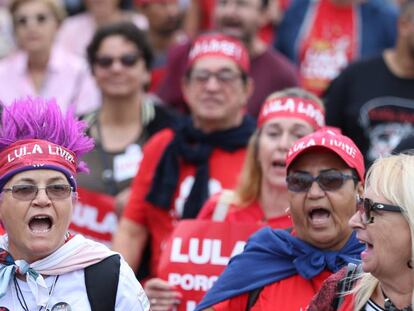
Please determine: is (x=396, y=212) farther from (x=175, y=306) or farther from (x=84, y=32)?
(x=84, y=32)

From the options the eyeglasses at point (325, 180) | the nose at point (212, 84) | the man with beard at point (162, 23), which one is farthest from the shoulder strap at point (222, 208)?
the man with beard at point (162, 23)

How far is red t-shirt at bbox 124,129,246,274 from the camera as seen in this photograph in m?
7.32

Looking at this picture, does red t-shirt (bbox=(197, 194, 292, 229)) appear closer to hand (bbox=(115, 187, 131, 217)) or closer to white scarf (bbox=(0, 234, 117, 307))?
hand (bbox=(115, 187, 131, 217))

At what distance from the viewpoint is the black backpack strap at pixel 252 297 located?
17.8ft

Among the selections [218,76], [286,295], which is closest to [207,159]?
[218,76]

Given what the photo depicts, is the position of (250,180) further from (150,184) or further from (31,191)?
(31,191)

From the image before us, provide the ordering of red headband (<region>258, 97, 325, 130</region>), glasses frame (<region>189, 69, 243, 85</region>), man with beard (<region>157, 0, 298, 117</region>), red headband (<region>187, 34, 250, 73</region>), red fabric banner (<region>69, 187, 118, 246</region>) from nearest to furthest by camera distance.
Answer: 1. red headband (<region>258, 97, 325, 130</region>)
2. glasses frame (<region>189, 69, 243, 85</region>)
3. red headband (<region>187, 34, 250, 73</region>)
4. red fabric banner (<region>69, 187, 118, 246</region>)
5. man with beard (<region>157, 0, 298, 117</region>)

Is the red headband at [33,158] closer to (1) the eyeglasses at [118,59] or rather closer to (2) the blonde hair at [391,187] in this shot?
(2) the blonde hair at [391,187]

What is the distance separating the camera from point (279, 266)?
548cm

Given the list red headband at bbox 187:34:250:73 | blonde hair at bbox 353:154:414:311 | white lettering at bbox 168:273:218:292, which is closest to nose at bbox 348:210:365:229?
blonde hair at bbox 353:154:414:311

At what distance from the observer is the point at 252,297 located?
5.45 metres

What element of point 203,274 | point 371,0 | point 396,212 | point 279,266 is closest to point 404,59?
point 371,0

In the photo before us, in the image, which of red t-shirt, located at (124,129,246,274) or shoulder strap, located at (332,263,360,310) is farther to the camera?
red t-shirt, located at (124,129,246,274)

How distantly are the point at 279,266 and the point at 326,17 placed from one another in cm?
495
